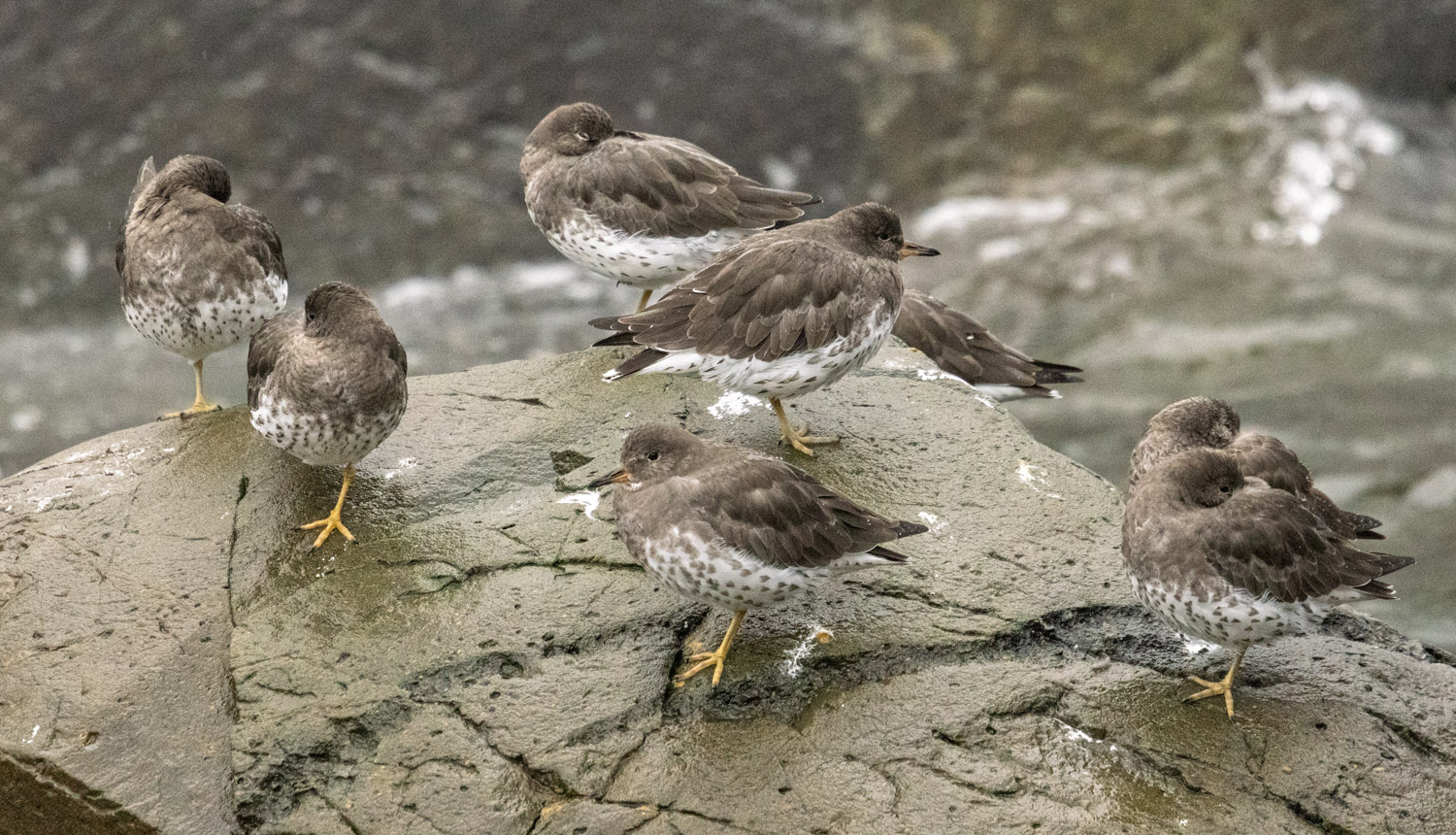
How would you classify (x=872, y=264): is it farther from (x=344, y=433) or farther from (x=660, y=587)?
(x=344, y=433)

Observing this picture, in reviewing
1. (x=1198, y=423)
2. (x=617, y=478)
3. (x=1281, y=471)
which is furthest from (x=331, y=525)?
(x=1281, y=471)

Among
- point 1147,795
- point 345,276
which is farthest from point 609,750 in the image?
point 345,276

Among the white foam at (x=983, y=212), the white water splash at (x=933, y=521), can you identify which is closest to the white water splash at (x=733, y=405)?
the white water splash at (x=933, y=521)

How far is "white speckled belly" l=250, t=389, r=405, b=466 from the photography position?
6.29 meters

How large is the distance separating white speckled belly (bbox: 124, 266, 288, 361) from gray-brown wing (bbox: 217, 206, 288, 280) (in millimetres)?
73

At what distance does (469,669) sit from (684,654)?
2.83 feet

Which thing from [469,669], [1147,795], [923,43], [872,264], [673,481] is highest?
[923,43]

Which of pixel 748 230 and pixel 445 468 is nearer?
pixel 445 468

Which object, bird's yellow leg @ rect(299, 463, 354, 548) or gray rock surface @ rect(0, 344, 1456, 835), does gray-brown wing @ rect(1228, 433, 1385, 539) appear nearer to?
gray rock surface @ rect(0, 344, 1456, 835)

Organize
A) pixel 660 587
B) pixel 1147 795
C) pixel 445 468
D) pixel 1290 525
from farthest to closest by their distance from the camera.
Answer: pixel 445 468 → pixel 660 587 → pixel 1290 525 → pixel 1147 795

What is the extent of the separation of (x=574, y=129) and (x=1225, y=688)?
508cm

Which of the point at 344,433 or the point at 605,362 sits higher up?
the point at 605,362

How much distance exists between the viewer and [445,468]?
696 centimetres

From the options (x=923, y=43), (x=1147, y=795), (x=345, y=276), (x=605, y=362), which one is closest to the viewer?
(x=1147, y=795)
